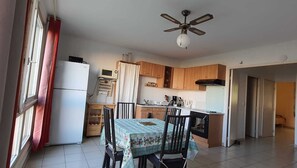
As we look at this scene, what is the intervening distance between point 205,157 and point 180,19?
278 cm

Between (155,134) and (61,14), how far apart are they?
109 inches

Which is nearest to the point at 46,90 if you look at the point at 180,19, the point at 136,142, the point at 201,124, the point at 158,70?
the point at 136,142

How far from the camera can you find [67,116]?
367 centimetres

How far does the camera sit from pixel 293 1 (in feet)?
7.23

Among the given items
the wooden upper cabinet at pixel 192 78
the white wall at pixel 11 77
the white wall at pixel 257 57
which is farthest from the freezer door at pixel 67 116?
the white wall at pixel 257 57

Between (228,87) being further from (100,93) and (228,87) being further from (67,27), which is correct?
(67,27)

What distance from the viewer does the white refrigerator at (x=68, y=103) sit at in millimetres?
3553

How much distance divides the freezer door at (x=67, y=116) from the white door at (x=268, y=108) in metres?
6.06

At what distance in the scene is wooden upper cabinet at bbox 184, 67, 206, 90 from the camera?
525 centimetres

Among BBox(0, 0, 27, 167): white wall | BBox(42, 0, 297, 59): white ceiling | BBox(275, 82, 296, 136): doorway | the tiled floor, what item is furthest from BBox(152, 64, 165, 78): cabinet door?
BBox(275, 82, 296, 136): doorway

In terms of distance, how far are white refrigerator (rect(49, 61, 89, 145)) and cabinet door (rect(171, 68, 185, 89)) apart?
306cm

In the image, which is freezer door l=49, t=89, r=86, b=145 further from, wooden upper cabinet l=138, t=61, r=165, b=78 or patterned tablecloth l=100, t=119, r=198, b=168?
wooden upper cabinet l=138, t=61, r=165, b=78

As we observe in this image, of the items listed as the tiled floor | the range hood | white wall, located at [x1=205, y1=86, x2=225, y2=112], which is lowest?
the tiled floor

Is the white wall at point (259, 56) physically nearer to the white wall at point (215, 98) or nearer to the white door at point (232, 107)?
the white door at point (232, 107)
